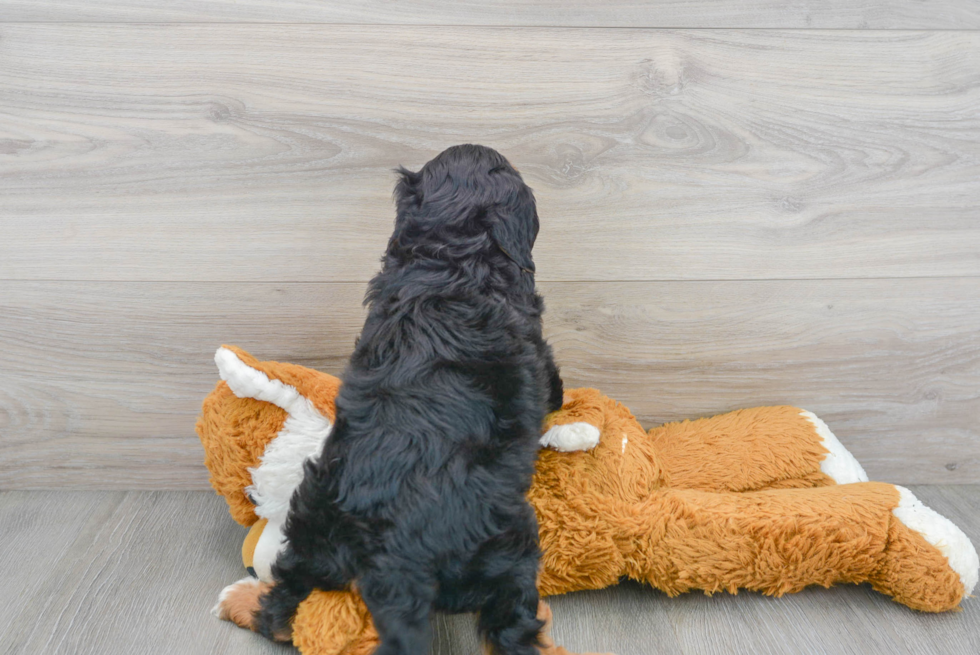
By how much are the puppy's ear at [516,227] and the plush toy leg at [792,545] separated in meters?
0.48

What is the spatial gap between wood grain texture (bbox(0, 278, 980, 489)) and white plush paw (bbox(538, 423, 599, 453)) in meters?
0.34

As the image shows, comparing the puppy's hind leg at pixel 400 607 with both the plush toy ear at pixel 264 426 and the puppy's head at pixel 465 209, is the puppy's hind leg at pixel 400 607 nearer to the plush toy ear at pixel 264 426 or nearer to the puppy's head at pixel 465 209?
the plush toy ear at pixel 264 426

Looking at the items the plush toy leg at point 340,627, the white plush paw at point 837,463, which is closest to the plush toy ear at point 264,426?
the plush toy leg at point 340,627

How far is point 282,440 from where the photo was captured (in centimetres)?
119

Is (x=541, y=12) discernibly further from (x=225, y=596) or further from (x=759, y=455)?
(x=225, y=596)

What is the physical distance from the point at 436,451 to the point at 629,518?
44 cm

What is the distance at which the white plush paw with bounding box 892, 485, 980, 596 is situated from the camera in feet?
3.88

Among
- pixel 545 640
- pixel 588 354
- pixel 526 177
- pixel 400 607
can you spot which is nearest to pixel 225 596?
pixel 400 607

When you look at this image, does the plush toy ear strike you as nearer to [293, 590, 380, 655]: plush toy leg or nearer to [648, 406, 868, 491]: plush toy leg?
[293, 590, 380, 655]: plush toy leg

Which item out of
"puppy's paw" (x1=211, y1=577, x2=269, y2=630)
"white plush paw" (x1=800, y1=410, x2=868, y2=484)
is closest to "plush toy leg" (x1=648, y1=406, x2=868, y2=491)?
"white plush paw" (x1=800, y1=410, x2=868, y2=484)

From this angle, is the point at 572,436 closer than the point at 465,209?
No

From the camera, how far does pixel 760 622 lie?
119cm

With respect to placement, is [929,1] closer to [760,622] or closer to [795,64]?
[795,64]

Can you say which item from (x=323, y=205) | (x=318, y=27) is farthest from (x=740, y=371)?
(x=318, y=27)
